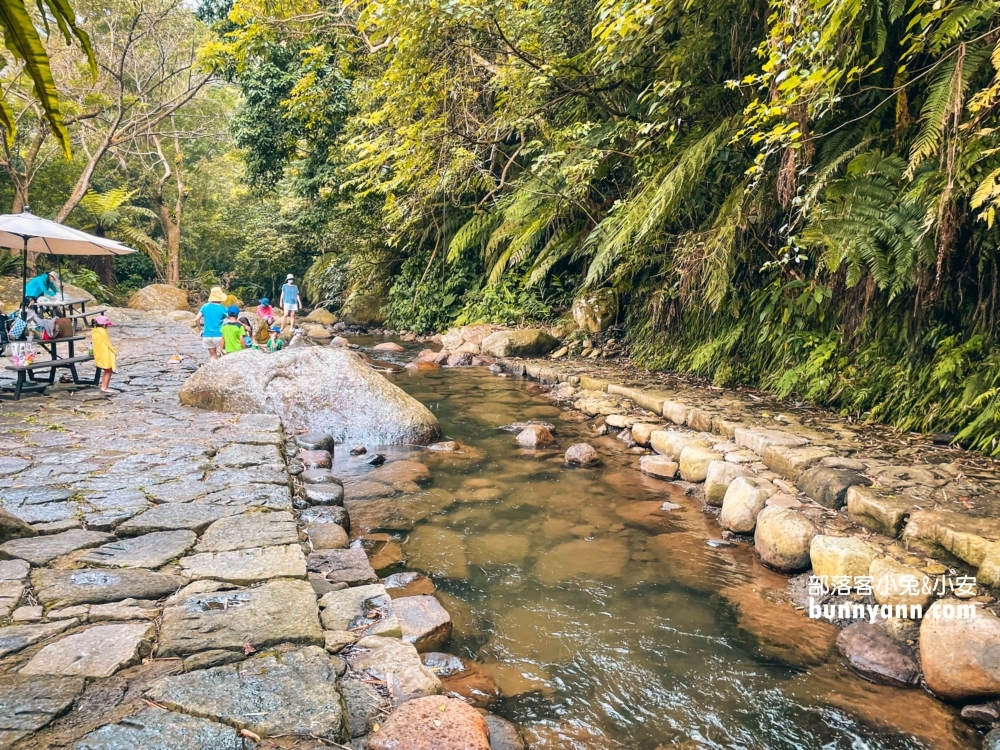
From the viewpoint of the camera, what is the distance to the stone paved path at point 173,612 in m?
1.81

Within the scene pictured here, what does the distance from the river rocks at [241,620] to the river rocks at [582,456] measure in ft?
11.1

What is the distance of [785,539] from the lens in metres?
3.68

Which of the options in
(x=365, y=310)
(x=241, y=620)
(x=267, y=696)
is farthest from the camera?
(x=365, y=310)

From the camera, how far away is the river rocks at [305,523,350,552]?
3727 millimetres

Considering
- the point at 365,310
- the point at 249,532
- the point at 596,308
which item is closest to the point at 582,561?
the point at 249,532

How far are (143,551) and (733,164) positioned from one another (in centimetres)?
607

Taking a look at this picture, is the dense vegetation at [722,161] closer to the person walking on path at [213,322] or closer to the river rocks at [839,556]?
the river rocks at [839,556]

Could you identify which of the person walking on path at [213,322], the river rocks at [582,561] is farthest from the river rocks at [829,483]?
the person walking on path at [213,322]

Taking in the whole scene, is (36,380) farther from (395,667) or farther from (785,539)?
(785,539)

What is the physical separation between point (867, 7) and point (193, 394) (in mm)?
6221

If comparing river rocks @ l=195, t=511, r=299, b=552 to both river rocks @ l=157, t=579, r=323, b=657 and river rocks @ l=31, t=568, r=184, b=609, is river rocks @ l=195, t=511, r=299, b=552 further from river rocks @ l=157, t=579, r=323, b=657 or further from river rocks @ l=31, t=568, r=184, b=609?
river rocks @ l=157, t=579, r=323, b=657

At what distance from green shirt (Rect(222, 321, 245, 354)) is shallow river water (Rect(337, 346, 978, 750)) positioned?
427cm

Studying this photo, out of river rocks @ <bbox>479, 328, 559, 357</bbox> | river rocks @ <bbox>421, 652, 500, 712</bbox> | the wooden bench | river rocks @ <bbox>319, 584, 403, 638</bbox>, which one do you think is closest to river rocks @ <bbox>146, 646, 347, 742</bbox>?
river rocks @ <bbox>319, 584, 403, 638</bbox>

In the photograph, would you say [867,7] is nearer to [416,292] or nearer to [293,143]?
[416,292]
